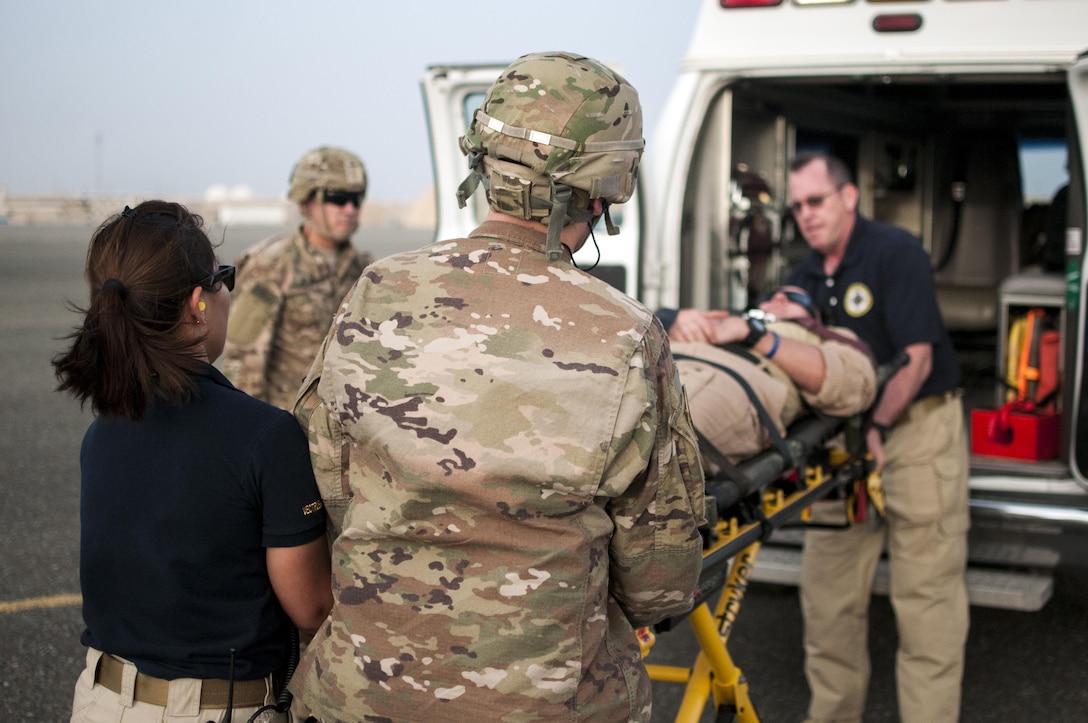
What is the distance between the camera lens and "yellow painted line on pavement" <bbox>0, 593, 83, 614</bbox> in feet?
15.9

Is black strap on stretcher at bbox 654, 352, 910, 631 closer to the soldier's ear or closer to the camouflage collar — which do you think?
the soldier's ear

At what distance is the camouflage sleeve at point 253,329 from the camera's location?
4203 mm

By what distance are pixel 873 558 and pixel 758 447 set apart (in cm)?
114

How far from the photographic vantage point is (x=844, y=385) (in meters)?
3.26

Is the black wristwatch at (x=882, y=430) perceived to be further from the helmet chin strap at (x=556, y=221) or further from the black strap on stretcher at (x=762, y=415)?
the helmet chin strap at (x=556, y=221)

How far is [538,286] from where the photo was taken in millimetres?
1768

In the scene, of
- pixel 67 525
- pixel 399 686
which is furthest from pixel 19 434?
pixel 399 686

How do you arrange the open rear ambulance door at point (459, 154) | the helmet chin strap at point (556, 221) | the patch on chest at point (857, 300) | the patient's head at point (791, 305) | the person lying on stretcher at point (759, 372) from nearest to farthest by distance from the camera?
the helmet chin strap at point (556, 221)
the person lying on stretcher at point (759, 372)
the patient's head at point (791, 305)
the patch on chest at point (857, 300)
the open rear ambulance door at point (459, 154)

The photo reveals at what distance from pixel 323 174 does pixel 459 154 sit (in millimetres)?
558

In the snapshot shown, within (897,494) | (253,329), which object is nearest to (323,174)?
(253,329)

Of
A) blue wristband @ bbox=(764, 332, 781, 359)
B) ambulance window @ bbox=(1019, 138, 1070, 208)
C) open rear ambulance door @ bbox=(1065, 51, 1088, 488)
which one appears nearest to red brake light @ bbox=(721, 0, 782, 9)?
open rear ambulance door @ bbox=(1065, 51, 1088, 488)

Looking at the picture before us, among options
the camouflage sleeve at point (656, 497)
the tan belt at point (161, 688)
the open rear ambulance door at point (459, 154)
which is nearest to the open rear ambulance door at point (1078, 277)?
the open rear ambulance door at point (459, 154)

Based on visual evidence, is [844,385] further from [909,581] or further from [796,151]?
[796,151]

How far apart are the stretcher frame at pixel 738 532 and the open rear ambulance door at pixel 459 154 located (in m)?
1.33
